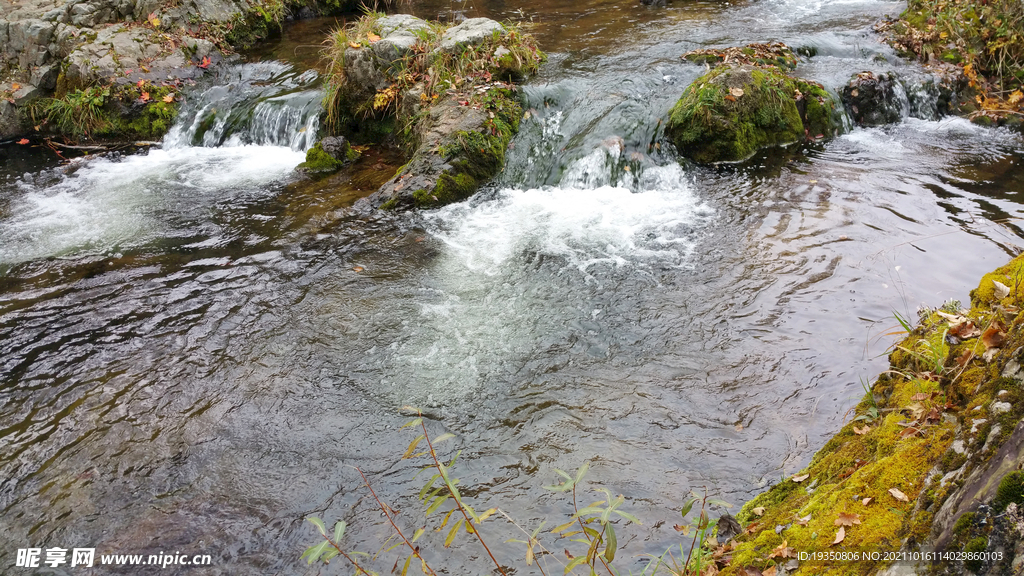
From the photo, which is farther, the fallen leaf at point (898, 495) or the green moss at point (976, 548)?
the fallen leaf at point (898, 495)

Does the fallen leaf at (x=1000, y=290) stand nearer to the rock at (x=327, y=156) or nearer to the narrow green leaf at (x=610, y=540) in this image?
the narrow green leaf at (x=610, y=540)

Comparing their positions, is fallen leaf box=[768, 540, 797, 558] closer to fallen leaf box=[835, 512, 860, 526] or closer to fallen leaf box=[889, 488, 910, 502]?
fallen leaf box=[835, 512, 860, 526]

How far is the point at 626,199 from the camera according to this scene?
25.8ft

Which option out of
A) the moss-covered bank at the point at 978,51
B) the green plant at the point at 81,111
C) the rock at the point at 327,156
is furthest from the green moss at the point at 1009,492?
the green plant at the point at 81,111

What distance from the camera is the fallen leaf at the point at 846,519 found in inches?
92.4

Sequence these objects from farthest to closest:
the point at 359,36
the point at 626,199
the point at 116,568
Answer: the point at 359,36, the point at 626,199, the point at 116,568

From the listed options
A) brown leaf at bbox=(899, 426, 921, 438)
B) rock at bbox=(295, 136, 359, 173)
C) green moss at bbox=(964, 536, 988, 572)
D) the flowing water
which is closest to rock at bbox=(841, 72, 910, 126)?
the flowing water

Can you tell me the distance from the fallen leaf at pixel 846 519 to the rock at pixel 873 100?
8747 millimetres

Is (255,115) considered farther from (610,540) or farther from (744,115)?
(610,540)

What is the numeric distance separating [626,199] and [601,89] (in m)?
2.60

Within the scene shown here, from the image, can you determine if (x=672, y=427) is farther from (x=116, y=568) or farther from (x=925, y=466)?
(x=116, y=568)

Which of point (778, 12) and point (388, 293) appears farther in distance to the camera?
point (778, 12)

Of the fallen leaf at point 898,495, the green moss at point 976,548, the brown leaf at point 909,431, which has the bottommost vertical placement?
the fallen leaf at point 898,495

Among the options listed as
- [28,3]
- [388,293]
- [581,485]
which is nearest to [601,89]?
[388,293]
